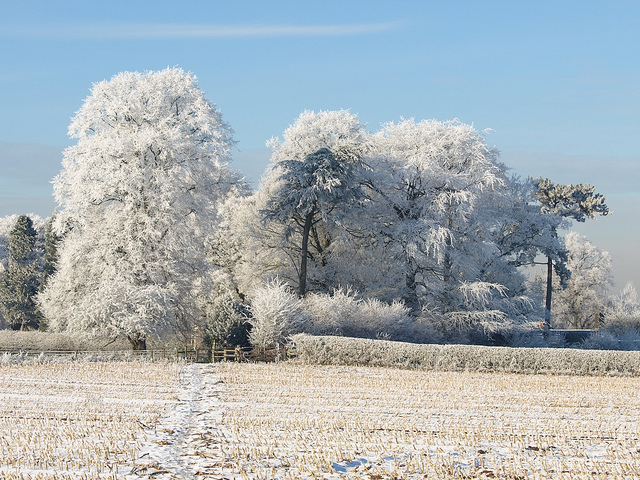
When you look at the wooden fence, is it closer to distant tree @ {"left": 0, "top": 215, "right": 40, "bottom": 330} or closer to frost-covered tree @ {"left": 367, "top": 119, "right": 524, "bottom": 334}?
frost-covered tree @ {"left": 367, "top": 119, "right": 524, "bottom": 334}

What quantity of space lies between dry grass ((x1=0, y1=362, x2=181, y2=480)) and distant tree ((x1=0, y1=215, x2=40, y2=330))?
95.2 ft

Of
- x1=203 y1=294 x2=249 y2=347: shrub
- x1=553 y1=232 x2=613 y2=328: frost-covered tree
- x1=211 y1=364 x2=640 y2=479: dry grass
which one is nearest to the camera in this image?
x1=211 y1=364 x2=640 y2=479: dry grass

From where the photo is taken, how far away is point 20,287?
60094mm

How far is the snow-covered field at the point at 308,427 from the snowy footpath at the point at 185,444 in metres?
0.04

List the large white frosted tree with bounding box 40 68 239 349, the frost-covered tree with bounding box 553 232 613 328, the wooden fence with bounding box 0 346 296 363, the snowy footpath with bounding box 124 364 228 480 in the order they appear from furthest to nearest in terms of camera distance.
Result: the frost-covered tree with bounding box 553 232 613 328 < the large white frosted tree with bounding box 40 68 239 349 < the wooden fence with bounding box 0 346 296 363 < the snowy footpath with bounding box 124 364 228 480

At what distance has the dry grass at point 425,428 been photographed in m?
14.3

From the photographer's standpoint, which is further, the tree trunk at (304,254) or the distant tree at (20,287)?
the distant tree at (20,287)

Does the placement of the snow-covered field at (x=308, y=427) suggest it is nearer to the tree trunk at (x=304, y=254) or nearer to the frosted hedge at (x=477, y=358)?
the frosted hedge at (x=477, y=358)

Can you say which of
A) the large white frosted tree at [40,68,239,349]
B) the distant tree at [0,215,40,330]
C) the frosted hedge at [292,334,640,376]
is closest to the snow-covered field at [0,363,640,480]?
the frosted hedge at [292,334,640,376]

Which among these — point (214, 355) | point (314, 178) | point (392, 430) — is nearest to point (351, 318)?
point (214, 355)

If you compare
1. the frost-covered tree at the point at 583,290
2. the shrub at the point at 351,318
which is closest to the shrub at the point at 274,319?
the shrub at the point at 351,318

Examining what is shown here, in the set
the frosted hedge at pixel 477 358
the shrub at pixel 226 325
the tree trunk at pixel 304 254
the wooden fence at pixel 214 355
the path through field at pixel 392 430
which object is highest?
the tree trunk at pixel 304 254

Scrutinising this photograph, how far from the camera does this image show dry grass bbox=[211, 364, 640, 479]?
14344 mm

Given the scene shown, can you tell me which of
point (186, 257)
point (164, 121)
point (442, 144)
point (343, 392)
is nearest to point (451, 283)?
point (442, 144)
